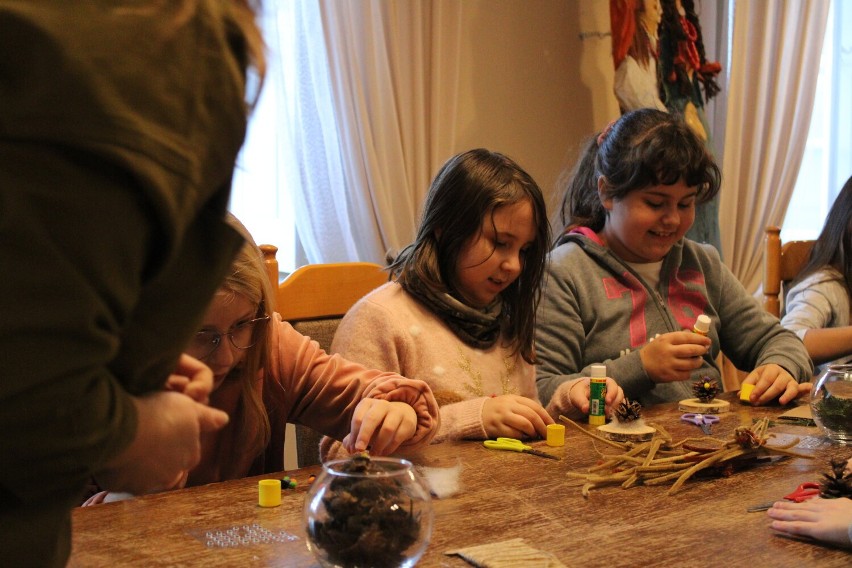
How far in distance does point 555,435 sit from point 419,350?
16.7 inches

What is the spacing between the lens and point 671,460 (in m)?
1.23

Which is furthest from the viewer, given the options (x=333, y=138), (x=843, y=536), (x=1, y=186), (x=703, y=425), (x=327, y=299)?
(x=333, y=138)

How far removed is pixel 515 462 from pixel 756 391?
2.24 ft

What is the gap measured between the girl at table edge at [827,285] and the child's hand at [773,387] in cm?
69

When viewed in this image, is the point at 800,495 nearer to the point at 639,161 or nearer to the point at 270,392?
the point at 270,392

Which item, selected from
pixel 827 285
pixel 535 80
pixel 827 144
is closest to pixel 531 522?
pixel 827 285

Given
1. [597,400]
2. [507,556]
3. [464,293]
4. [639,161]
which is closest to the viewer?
[507,556]

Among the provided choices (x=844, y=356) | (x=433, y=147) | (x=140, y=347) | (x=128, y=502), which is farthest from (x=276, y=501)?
(x=433, y=147)

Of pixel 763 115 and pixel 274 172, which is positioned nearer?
pixel 274 172

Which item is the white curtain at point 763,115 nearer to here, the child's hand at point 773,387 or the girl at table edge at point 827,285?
the girl at table edge at point 827,285

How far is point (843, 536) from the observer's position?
948 mm

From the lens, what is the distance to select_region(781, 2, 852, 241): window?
Answer: 4.77 m

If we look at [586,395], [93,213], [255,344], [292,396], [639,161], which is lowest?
[586,395]

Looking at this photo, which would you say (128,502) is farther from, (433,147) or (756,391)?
(433,147)
